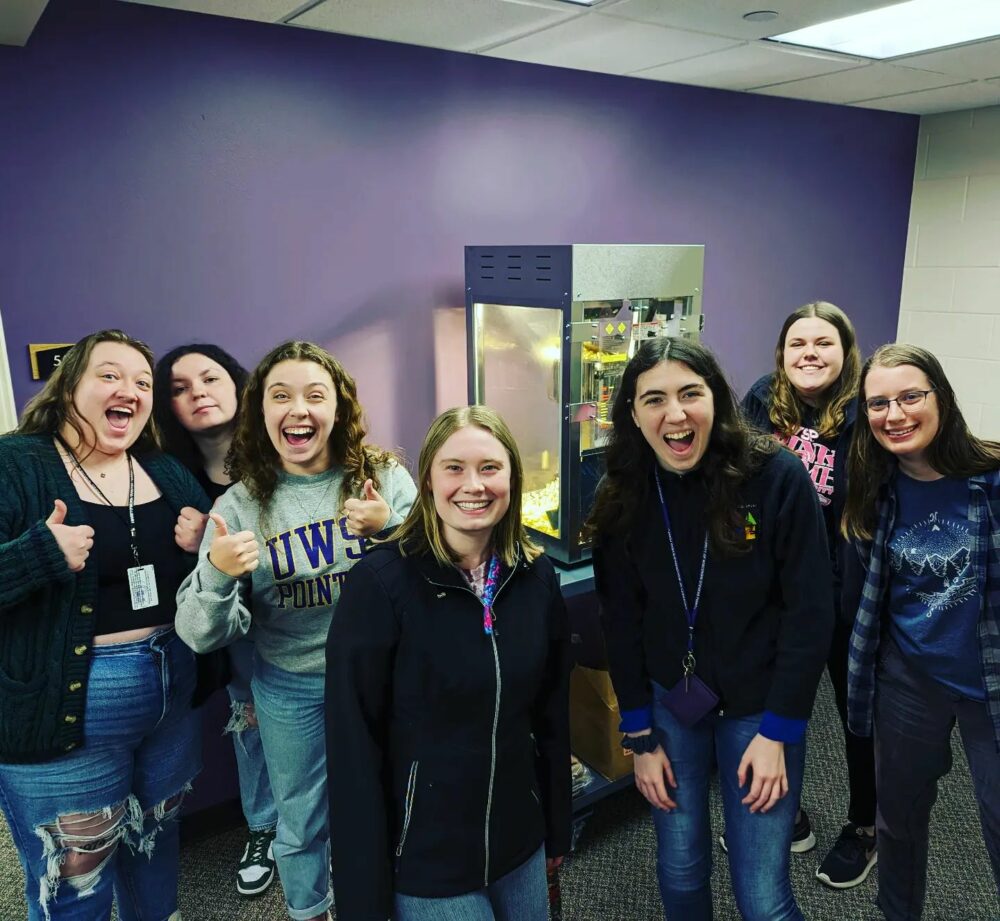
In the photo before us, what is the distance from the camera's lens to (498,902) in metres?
1.46

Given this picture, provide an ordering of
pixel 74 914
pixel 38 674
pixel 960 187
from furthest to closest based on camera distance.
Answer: pixel 960 187, pixel 74 914, pixel 38 674

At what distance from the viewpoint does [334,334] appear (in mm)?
2574

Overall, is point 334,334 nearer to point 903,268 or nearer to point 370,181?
point 370,181

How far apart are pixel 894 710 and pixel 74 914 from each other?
1.88 metres

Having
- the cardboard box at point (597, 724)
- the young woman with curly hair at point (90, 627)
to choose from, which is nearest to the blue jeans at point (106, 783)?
the young woman with curly hair at point (90, 627)

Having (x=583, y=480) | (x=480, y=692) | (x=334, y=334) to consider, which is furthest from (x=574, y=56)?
(x=480, y=692)

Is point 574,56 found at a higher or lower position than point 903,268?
higher

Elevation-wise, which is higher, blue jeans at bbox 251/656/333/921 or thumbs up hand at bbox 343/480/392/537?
thumbs up hand at bbox 343/480/392/537

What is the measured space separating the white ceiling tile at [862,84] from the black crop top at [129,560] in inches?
113

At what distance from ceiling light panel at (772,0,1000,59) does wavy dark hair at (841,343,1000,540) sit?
1227 mm

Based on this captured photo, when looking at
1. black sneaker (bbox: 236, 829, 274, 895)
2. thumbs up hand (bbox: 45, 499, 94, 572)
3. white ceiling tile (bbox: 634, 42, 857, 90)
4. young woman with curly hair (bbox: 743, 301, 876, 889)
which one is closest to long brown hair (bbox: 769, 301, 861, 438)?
young woman with curly hair (bbox: 743, 301, 876, 889)

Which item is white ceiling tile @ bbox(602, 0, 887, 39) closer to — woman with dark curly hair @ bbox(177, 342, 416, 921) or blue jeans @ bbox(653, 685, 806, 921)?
woman with dark curly hair @ bbox(177, 342, 416, 921)

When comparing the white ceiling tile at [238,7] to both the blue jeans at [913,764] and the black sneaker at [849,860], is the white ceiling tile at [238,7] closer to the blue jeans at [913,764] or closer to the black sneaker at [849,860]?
the blue jeans at [913,764]

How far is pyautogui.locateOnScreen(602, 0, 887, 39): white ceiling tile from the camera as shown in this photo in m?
2.09
